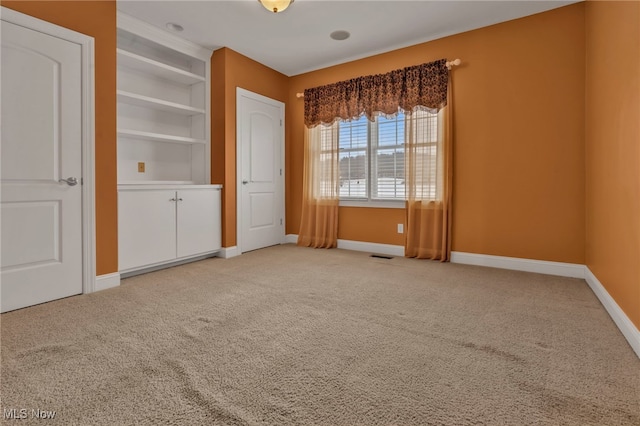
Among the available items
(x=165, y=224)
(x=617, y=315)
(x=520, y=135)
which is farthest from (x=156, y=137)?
(x=617, y=315)

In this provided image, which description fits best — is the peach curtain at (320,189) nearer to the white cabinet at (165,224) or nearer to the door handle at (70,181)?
the white cabinet at (165,224)

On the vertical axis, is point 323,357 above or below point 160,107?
below

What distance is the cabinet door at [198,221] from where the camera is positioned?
12.3 ft

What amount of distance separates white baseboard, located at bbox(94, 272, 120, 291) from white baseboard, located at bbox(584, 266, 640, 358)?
3676 mm

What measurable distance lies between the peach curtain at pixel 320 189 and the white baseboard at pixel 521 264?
174 centimetres

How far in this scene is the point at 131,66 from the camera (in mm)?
3688

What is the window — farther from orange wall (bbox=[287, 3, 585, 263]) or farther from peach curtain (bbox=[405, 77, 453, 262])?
orange wall (bbox=[287, 3, 585, 263])

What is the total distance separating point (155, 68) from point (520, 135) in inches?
161

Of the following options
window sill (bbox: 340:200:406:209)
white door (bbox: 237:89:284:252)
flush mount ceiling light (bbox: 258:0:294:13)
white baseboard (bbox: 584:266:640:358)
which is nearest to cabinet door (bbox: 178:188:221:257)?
white door (bbox: 237:89:284:252)

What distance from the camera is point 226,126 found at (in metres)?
4.17

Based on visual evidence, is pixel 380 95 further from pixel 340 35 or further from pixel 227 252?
pixel 227 252

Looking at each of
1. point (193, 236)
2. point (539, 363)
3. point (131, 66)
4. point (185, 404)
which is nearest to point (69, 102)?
point (131, 66)

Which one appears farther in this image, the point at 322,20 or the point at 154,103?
the point at 154,103

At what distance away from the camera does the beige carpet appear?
1288mm
